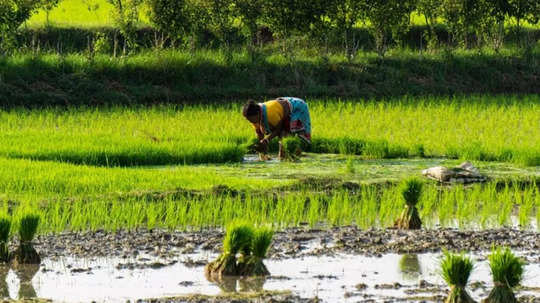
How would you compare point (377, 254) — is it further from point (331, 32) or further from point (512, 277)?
point (331, 32)

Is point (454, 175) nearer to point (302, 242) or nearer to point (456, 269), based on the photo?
point (302, 242)

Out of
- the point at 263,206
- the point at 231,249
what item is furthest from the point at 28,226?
the point at 263,206

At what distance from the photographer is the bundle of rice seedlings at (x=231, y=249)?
20.7ft

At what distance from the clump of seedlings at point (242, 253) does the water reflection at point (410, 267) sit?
86cm

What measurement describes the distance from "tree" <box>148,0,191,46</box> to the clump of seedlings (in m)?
15.2

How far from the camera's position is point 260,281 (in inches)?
251

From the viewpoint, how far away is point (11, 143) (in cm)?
1274

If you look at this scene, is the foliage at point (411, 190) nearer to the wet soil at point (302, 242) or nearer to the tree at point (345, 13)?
the wet soil at point (302, 242)

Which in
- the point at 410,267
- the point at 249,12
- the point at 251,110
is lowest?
the point at 410,267

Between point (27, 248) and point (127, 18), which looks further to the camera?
point (127, 18)

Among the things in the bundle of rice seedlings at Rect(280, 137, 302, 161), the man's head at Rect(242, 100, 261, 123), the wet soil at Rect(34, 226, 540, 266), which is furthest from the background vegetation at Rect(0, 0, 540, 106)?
the wet soil at Rect(34, 226, 540, 266)

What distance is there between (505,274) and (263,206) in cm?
351

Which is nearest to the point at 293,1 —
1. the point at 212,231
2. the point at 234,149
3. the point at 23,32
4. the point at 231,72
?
the point at 231,72

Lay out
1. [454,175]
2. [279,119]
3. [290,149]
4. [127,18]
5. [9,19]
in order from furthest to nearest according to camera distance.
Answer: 1. [127,18]
2. [9,19]
3. [290,149]
4. [279,119]
5. [454,175]
